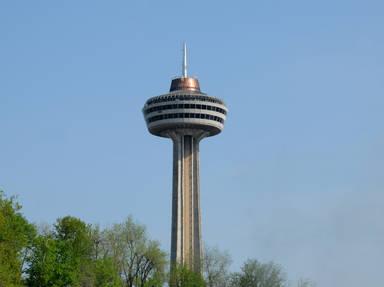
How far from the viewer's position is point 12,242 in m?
114

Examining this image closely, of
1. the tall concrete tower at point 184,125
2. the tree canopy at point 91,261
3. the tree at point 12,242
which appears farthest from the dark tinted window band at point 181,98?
the tree at point 12,242

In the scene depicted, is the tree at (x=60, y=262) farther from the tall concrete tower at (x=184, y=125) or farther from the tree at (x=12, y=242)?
the tall concrete tower at (x=184, y=125)

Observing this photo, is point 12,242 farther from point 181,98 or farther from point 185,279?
point 181,98

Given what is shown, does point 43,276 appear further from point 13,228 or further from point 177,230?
point 177,230

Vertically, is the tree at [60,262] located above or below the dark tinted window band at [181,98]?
below

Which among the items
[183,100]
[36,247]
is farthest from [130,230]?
[183,100]

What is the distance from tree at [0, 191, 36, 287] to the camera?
358 feet

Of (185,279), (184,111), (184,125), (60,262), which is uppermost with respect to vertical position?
(184,111)

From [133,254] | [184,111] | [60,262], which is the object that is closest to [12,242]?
[60,262]

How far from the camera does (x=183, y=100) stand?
195m

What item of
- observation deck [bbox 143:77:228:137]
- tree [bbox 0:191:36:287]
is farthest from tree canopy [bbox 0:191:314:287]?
observation deck [bbox 143:77:228:137]

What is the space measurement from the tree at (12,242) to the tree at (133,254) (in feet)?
95.9

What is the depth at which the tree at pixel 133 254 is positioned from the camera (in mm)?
148750

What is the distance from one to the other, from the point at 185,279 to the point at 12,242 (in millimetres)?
41468
